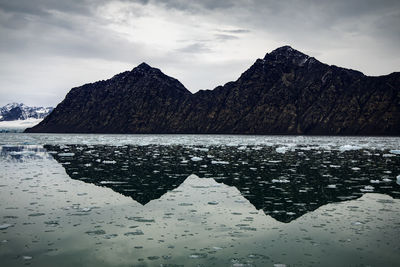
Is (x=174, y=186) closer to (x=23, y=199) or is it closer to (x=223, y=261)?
(x=23, y=199)

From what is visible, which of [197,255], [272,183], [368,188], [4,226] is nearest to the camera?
[197,255]

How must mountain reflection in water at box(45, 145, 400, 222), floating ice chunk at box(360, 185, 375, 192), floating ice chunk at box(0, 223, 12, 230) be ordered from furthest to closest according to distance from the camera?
floating ice chunk at box(360, 185, 375, 192) < mountain reflection in water at box(45, 145, 400, 222) < floating ice chunk at box(0, 223, 12, 230)

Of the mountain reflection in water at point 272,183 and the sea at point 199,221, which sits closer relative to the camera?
the sea at point 199,221

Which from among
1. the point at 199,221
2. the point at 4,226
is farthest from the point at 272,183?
the point at 4,226

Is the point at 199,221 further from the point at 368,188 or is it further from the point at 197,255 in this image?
the point at 368,188

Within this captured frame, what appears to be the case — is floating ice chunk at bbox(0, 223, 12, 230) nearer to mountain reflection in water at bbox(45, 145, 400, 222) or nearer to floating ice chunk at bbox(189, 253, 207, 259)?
mountain reflection in water at bbox(45, 145, 400, 222)

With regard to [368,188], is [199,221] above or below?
below

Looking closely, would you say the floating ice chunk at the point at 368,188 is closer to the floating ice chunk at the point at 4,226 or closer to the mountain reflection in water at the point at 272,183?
the mountain reflection in water at the point at 272,183

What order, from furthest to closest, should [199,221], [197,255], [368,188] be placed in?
[368,188]
[199,221]
[197,255]

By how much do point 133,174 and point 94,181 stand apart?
2.58m

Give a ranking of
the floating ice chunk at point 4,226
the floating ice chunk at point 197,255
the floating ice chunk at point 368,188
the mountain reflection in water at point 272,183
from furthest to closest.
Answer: the floating ice chunk at point 368,188 → the mountain reflection in water at point 272,183 → the floating ice chunk at point 4,226 → the floating ice chunk at point 197,255

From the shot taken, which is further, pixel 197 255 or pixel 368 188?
pixel 368 188

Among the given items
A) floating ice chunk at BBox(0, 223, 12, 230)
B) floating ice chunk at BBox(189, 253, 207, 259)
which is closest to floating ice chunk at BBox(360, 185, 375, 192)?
floating ice chunk at BBox(189, 253, 207, 259)

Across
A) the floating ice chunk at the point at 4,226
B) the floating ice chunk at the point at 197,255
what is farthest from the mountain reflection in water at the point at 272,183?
the floating ice chunk at the point at 4,226
